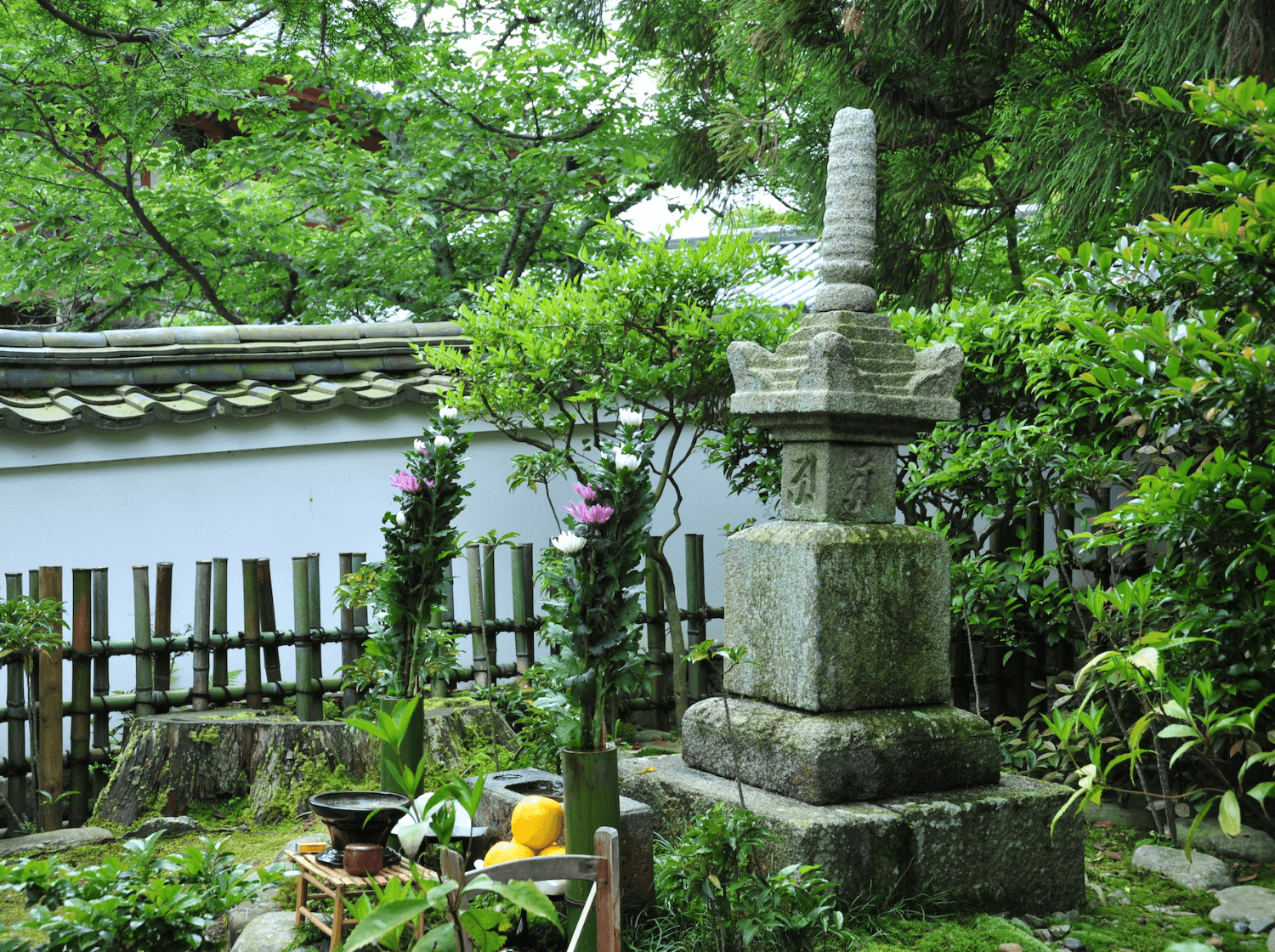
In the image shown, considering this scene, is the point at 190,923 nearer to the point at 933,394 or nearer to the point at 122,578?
the point at 933,394

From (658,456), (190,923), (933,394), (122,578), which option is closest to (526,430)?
(658,456)

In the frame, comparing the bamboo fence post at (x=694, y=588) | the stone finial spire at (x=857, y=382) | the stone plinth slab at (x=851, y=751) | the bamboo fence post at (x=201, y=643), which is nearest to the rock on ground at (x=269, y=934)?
the stone plinth slab at (x=851, y=751)

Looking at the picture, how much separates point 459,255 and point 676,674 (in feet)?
22.9

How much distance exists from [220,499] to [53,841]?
86.0 inches

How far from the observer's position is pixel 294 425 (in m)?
6.25

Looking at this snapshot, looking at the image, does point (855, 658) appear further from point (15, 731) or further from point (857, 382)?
point (15, 731)

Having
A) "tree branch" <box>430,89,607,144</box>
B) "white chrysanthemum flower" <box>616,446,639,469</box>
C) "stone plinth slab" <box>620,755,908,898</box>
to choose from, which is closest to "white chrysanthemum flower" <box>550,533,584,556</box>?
"white chrysanthemum flower" <box>616,446,639,469</box>

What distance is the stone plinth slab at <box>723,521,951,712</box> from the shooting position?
3625 millimetres

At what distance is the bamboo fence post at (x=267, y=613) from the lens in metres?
5.48

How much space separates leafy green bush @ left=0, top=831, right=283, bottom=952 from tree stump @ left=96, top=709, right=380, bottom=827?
1907mm

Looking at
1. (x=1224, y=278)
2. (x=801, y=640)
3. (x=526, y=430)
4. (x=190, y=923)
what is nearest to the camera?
(x=190, y=923)

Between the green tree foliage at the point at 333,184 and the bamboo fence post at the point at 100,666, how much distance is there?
508cm

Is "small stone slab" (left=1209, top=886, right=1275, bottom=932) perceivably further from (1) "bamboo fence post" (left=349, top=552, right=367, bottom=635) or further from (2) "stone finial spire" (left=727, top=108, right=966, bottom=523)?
(1) "bamboo fence post" (left=349, top=552, right=367, bottom=635)

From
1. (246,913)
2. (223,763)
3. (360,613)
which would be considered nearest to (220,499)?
(360,613)
